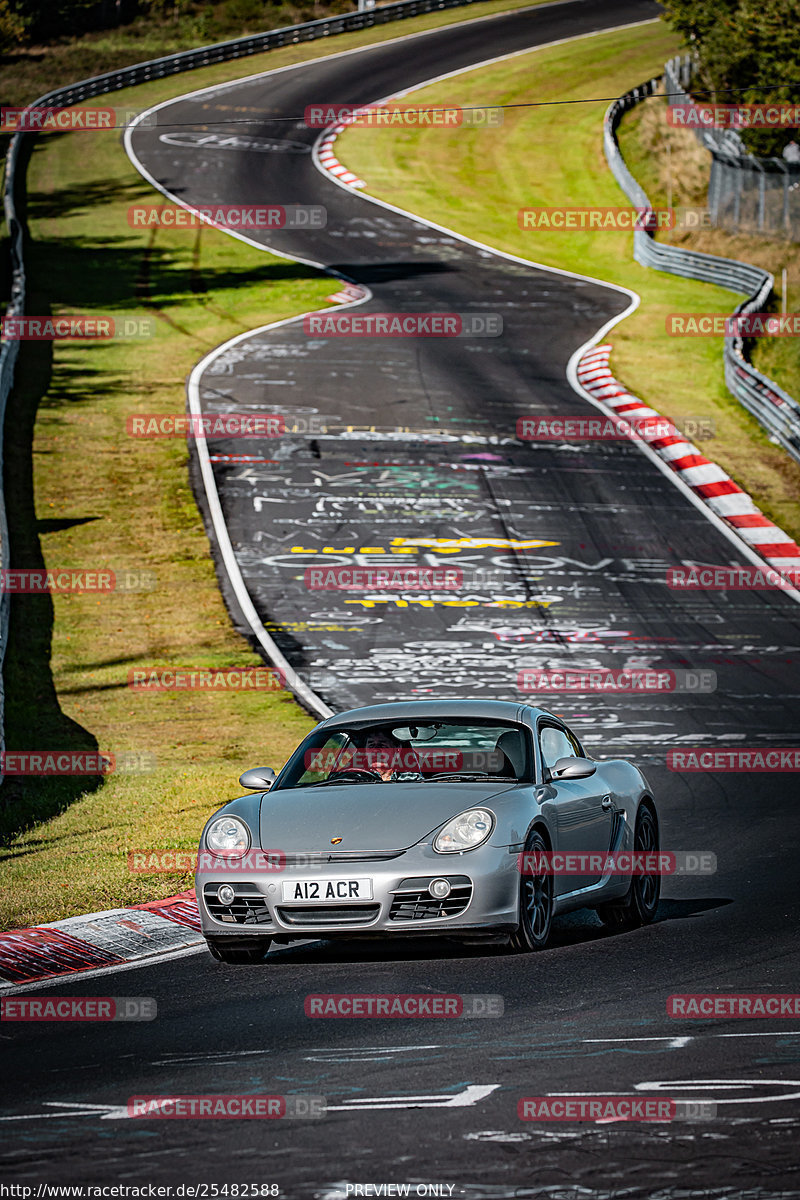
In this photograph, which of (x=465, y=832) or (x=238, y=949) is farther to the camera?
(x=238, y=949)

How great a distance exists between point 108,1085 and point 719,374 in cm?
3100

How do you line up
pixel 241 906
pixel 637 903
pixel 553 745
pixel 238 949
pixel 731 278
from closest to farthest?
pixel 241 906
pixel 238 949
pixel 637 903
pixel 553 745
pixel 731 278

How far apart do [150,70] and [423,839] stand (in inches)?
2474

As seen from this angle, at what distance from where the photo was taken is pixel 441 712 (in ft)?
30.8

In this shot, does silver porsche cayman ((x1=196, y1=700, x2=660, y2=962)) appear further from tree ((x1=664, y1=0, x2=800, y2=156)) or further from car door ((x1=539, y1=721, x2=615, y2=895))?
tree ((x1=664, y1=0, x2=800, y2=156))

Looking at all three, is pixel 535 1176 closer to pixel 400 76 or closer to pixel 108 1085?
pixel 108 1085

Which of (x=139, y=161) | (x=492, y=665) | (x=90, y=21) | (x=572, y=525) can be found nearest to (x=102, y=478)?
(x=572, y=525)

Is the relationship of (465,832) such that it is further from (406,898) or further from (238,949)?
(238,949)

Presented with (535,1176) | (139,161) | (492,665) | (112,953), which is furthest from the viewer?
(139,161)

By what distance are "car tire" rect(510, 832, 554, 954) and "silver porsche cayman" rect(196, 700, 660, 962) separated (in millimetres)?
10

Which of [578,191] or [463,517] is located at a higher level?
[463,517]

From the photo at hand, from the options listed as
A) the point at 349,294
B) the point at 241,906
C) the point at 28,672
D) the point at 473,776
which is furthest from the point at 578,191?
the point at 241,906

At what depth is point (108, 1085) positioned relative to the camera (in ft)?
20.2

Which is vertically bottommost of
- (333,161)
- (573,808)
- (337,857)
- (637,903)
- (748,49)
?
(333,161)
